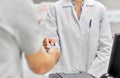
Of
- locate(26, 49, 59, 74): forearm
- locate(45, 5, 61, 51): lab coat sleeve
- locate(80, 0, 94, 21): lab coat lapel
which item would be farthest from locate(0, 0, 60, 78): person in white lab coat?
locate(80, 0, 94, 21): lab coat lapel

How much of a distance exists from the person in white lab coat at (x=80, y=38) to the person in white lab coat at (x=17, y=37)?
42.6 inches

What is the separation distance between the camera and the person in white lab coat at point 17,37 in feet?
2.73

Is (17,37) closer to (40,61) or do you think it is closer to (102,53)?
(40,61)

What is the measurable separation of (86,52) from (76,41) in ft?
0.40

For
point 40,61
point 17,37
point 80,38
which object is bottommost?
point 80,38

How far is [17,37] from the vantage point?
86 cm

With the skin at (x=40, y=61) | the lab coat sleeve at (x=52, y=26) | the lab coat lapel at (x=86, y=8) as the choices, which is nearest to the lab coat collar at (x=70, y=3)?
the lab coat lapel at (x=86, y=8)

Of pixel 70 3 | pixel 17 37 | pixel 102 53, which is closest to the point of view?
pixel 17 37

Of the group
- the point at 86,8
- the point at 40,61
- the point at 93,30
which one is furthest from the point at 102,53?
the point at 40,61

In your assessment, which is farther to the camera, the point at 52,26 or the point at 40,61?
the point at 52,26

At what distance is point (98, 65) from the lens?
78.3 inches

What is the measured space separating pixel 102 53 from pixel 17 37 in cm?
122

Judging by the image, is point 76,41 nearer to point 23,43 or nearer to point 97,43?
point 97,43

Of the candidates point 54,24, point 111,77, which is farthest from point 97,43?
point 111,77
